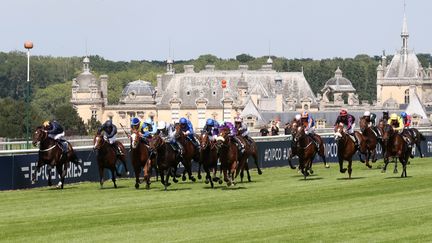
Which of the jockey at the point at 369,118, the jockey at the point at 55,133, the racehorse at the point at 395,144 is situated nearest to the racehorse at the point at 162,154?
the jockey at the point at 55,133

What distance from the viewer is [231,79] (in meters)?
192

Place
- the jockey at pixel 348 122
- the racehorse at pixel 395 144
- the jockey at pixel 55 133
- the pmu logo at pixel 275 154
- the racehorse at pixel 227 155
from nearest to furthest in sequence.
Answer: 1. the racehorse at pixel 227 155
2. the jockey at pixel 55 133
3. the racehorse at pixel 395 144
4. the jockey at pixel 348 122
5. the pmu logo at pixel 275 154

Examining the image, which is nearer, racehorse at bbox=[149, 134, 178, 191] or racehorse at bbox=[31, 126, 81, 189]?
racehorse at bbox=[149, 134, 178, 191]

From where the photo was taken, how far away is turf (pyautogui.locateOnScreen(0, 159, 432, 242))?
879 inches

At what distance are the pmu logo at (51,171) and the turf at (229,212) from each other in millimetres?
668

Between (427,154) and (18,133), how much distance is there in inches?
2672

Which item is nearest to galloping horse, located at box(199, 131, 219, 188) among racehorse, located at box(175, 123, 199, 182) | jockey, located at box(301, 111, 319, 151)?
racehorse, located at box(175, 123, 199, 182)

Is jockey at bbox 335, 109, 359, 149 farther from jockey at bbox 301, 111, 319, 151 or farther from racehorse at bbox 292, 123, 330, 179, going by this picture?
racehorse at bbox 292, 123, 330, 179

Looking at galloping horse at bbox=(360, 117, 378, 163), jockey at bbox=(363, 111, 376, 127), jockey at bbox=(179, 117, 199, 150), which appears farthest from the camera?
galloping horse at bbox=(360, 117, 378, 163)

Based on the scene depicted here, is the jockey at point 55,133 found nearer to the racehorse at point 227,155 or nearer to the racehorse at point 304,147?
the racehorse at point 227,155

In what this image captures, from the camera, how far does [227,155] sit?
34219mm

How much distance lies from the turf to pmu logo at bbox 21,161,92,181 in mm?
668

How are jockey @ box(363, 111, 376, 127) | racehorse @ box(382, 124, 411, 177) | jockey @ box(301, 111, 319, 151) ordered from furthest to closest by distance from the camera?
jockey @ box(363, 111, 376, 127), jockey @ box(301, 111, 319, 151), racehorse @ box(382, 124, 411, 177)

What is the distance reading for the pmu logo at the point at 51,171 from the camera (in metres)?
35.9
